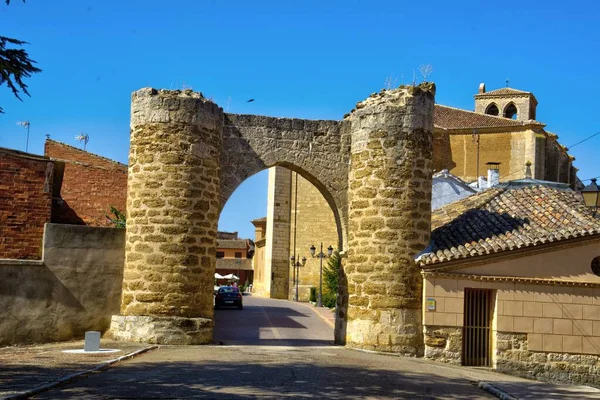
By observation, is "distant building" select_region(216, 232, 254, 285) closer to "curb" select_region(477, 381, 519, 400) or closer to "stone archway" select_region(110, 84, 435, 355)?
"stone archway" select_region(110, 84, 435, 355)

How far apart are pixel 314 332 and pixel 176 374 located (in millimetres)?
10890

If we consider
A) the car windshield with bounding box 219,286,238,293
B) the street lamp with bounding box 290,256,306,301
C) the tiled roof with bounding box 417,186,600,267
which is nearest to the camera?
the tiled roof with bounding box 417,186,600,267

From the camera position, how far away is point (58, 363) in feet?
39.6

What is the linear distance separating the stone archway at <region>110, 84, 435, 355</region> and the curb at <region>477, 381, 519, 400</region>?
4111 millimetres

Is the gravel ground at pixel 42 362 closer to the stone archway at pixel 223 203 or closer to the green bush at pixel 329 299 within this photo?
the stone archway at pixel 223 203

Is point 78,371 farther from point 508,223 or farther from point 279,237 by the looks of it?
point 279,237

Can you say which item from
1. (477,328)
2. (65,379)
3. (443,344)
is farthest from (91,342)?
(477,328)

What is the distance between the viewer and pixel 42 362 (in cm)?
1216

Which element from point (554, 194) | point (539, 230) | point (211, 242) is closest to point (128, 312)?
point (211, 242)

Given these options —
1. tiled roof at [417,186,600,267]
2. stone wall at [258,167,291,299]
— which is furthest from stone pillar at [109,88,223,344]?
stone wall at [258,167,291,299]

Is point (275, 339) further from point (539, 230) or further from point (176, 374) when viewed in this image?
point (176, 374)

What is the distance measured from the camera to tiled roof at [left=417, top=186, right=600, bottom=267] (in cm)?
1620

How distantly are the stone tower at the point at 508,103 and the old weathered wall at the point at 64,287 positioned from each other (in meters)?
36.6

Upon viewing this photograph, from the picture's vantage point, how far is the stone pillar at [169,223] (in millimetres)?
15859
